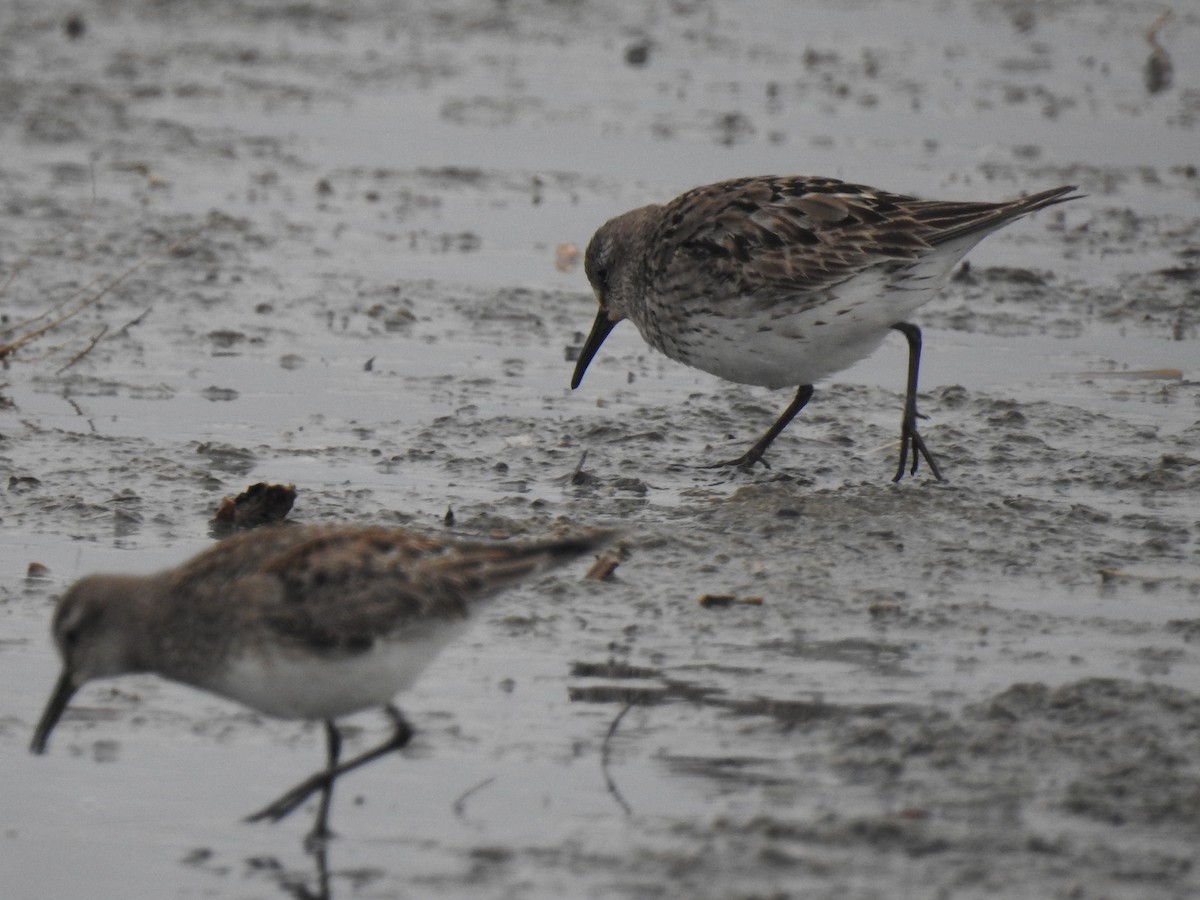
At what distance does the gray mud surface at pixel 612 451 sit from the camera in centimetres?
515

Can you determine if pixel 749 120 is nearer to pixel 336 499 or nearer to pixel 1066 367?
pixel 1066 367

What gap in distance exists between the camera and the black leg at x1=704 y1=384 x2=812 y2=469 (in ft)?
27.3

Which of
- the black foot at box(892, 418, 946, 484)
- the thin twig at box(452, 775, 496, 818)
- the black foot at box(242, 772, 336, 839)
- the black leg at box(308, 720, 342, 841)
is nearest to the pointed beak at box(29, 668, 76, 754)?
the black foot at box(242, 772, 336, 839)

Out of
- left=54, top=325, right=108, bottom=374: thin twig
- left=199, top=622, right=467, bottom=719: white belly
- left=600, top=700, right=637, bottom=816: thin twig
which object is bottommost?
left=54, top=325, right=108, bottom=374: thin twig

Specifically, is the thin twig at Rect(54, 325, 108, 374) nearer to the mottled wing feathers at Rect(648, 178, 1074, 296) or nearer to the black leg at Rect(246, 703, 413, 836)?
the mottled wing feathers at Rect(648, 178, 1074, 296)

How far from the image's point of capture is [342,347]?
9.88m

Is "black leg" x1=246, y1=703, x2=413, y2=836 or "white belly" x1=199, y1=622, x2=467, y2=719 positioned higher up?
"white belly" x1=199, y1=622, x2=467, y2=719

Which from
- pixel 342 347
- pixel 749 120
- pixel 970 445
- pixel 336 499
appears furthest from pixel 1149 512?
pixel 749 120

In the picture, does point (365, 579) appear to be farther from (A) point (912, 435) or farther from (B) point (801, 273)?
(A) point (912, 435)

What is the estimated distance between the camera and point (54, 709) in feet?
17.4

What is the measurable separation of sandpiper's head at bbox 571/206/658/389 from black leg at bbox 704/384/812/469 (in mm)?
916

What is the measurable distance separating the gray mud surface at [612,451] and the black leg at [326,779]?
2.5 inches

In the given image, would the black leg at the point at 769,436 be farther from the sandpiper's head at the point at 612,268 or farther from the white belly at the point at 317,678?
the white belly at the point at 317,678

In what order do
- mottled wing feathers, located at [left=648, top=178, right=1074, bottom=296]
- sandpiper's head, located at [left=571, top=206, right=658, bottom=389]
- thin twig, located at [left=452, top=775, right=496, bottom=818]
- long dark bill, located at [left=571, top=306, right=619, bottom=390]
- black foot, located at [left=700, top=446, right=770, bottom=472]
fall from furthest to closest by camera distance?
long dark bill, located at [left=571, top=306, right=619, bottom=390], sandpiper's head, located at [left=571, top=206, right=658, bottom=389], black foot, located at [left=700, top=446, right=770, bottom=472], mottled wing feathers, located at [left=648, top=178, right=1074, bottom=296], thin twig, located at [left=452, top=775, right=496, bottom=818]
